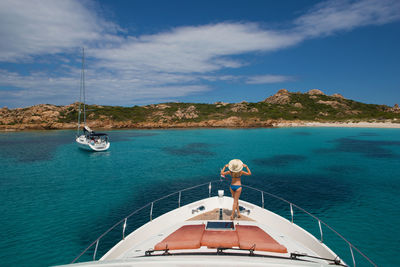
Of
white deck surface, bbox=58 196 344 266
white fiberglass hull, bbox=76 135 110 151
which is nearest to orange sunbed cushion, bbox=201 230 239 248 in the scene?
white deck surface, bbox=58 196 344 266

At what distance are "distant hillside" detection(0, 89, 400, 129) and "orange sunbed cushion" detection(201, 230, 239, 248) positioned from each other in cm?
12035

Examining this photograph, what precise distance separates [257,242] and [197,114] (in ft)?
516

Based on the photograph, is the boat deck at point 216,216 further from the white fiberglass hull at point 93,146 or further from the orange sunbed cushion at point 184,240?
the white fiberglass hull at point 93,146

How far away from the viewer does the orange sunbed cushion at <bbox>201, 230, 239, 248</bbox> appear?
262 inches

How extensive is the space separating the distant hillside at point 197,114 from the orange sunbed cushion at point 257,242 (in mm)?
120334

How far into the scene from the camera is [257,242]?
22.8ft

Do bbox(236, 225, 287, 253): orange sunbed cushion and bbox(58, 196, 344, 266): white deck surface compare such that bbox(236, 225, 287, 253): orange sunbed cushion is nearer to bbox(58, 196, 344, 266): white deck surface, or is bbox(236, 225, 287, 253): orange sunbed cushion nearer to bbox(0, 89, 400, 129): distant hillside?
bbox(58, 196, 344, 266): white deck surface

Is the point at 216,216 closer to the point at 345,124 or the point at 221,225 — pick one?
the point at 221,225

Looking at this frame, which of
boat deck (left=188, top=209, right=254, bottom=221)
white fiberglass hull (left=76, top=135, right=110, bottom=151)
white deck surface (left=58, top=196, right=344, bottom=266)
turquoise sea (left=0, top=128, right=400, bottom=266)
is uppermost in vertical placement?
white deck surface (left=58, top=196, right=344, bottom=266)

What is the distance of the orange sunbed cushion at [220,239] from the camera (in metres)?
6.67

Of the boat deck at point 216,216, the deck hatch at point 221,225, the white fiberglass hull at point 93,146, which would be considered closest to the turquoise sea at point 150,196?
the boat deck at point 216,216

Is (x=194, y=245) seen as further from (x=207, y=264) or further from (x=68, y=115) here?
(x=68, y=115)

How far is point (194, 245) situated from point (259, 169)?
23.9 meters

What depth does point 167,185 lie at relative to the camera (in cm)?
2264
